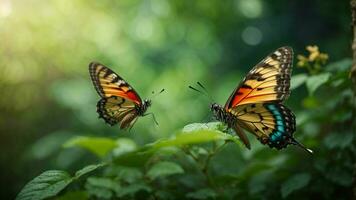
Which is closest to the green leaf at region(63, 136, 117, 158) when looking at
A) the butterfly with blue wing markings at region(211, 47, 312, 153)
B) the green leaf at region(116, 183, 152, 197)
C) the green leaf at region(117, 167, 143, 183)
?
the green leaf at region(117, 167, 143, 183)

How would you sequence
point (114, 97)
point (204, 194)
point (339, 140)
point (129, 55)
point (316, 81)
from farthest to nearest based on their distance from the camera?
point (129, 55)
point (114, 97)
point (339, 140)
point (316, 81)
point (204, 194)

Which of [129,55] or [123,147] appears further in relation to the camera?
[129,55]

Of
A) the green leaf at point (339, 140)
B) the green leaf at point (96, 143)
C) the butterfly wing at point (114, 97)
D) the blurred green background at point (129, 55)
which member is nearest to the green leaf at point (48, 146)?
the blurred green background at point (129, 55)

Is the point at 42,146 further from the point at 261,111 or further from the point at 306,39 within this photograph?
the point at 306,39

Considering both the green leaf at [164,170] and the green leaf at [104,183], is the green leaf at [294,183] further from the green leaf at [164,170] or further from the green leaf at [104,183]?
the green leaf at [104,183]

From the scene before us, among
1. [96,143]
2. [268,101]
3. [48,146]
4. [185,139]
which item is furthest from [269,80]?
[48,146]

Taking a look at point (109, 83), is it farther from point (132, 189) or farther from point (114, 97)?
point (132, 189)

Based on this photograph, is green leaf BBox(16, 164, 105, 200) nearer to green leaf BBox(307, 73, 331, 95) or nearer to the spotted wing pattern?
the spotted wing pattern
